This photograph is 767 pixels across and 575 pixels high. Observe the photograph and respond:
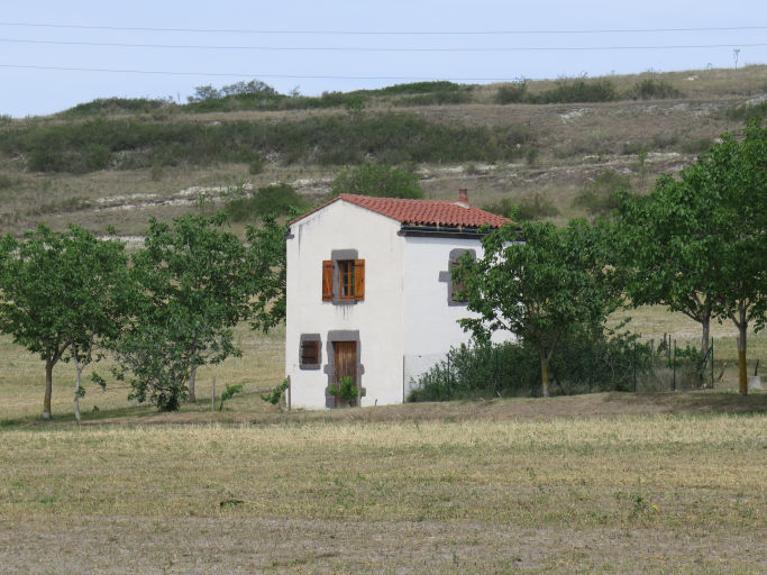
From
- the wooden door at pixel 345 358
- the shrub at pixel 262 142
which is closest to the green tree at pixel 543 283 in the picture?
the wooden door at pixel 345 358

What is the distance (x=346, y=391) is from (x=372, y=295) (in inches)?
118

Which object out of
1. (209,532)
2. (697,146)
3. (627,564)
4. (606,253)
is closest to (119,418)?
(606,253)

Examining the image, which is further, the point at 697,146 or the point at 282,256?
the point at 697,146

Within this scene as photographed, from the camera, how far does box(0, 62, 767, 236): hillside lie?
99812 millimetres

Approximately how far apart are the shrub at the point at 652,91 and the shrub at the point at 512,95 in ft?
31.3

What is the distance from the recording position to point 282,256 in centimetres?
4962

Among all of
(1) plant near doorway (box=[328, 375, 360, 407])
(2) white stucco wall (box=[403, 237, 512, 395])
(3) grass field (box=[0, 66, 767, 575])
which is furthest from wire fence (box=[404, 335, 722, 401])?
(3) grass field (box=[0, 66, 767, 575])

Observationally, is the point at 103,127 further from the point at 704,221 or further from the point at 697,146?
the point at 704,221

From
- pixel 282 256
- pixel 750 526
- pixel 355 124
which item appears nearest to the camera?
pixel 750 526

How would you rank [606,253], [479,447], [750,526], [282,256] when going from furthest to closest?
[282,256], [606,253], [479,447], [750,526]

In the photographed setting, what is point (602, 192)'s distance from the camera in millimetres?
89562

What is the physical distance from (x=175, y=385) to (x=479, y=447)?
18018 millimetres

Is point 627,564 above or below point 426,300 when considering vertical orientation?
below

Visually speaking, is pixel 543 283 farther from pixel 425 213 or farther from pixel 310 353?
pixel 310 353
